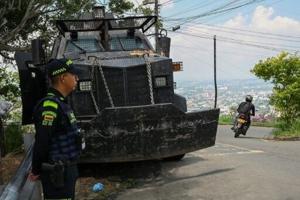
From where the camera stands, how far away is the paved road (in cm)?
751

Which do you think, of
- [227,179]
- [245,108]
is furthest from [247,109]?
Answer: [227,179]

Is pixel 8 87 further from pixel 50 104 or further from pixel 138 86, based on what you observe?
pixel 50 104

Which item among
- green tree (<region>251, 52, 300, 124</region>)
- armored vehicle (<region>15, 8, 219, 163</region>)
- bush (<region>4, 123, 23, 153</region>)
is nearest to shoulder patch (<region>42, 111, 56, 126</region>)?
armored vehicle (<region>15, 8, 219, 163</region>)

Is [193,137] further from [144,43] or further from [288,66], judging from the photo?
[288,66]

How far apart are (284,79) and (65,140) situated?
14842mm

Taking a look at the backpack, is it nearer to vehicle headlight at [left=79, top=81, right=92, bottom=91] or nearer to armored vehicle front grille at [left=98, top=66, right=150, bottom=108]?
armored vehicle front grille at [left=98, top=66, right=150, bottom=108]

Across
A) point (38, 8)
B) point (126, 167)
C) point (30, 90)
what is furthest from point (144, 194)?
point (38, 8)

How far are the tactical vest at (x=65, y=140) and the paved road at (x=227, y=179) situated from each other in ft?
10.3

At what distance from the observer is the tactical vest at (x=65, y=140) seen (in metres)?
4.52

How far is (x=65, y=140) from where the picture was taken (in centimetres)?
458

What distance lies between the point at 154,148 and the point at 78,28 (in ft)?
9.64

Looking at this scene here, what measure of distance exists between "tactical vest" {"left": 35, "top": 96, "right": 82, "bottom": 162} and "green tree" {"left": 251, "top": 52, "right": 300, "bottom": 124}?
14.4 metres

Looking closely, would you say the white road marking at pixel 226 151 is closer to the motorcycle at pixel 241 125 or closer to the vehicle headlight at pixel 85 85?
the vehicle headlight at pixel 85 85

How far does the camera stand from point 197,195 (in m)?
7.54
